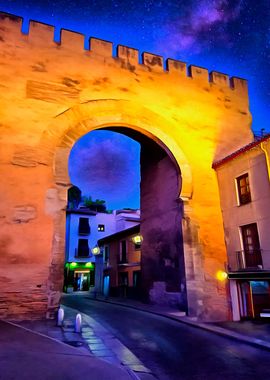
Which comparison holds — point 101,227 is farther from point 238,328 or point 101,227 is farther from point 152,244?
point 238,328

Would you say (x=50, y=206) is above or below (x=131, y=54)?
below

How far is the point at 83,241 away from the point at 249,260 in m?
24.4

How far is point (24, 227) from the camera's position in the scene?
8938 millimetres

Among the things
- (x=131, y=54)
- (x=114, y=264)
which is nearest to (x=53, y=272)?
(x=131, y=54)

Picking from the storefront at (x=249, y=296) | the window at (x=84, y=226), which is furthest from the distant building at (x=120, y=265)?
the storefront at (x=249, y=296)

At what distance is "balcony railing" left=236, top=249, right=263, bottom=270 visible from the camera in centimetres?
1018

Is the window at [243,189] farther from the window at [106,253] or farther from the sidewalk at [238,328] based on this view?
the window at [106,253]

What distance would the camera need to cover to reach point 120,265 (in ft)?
71.4

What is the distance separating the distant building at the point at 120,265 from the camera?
19.8m

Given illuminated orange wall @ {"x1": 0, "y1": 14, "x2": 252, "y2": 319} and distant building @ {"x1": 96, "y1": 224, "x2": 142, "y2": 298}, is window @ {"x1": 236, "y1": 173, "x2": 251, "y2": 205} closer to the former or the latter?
illuminated orange wall @ {"x1": 0, "y1": 14, "x2": 252, "y2": 319}

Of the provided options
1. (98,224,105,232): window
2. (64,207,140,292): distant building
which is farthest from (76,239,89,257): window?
(98,224,105,232): window

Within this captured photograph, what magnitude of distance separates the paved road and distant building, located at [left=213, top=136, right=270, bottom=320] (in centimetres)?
292

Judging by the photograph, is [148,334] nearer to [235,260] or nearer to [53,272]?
[53,272]

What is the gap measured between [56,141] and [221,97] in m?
7.94
